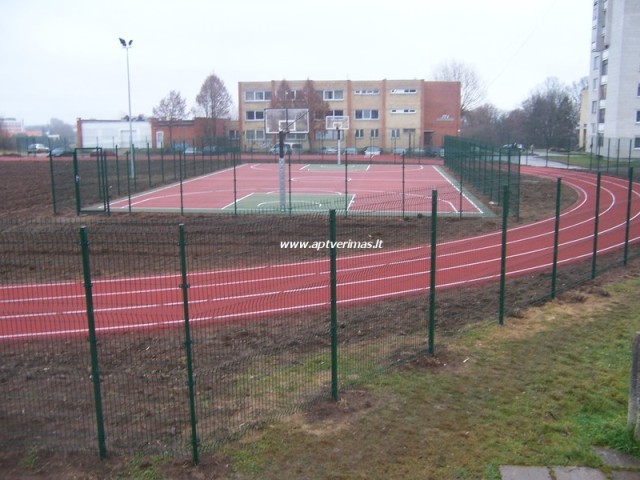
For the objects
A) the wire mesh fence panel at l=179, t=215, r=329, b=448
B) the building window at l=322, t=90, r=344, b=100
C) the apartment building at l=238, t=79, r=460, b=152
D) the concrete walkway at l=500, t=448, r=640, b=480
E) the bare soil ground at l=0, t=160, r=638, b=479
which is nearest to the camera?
the concrete walkway at l=500, t=448, r=640, b=480

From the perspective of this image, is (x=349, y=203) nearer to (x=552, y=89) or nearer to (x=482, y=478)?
(x=482, y=478)

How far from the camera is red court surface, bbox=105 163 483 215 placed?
2673 cm

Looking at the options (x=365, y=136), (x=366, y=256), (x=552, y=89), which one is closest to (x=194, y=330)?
(x=366, y=256)

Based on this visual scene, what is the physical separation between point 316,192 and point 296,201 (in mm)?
4186

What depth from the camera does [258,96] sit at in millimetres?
88875

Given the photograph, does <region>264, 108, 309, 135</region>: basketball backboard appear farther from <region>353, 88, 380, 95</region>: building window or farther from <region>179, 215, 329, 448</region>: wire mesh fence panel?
<region>353, 88, 380, 95</region>: building window

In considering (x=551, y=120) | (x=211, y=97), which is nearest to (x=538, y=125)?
(x=551, y=120)

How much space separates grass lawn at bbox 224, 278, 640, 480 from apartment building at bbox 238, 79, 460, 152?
76905 mm

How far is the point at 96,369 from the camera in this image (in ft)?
20.4

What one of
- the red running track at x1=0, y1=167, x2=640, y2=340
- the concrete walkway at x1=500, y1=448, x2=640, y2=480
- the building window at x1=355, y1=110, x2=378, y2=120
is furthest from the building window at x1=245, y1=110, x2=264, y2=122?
the concrete walkway at x1=500, y1=448, x2=640, y2=480

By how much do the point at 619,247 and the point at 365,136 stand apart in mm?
70463

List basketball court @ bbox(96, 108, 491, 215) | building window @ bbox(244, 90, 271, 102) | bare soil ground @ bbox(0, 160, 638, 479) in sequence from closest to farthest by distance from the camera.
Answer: bare soil ground @ bbox(0, 160, 638, 479)
basketball court @ bbox(96, 108, 491, 215)
building window @ bbox(244, 90, 271, 102)

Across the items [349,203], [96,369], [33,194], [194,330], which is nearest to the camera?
[96,369]

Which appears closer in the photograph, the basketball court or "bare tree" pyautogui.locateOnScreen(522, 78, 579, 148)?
the basketball court
